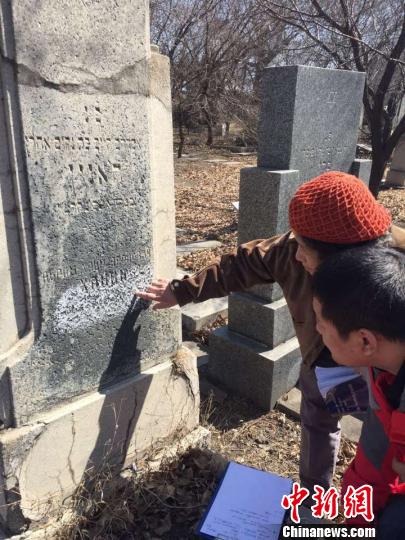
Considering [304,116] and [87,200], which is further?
[304,116]

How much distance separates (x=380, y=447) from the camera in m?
1.78

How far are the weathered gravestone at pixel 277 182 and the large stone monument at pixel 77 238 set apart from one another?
0.93m

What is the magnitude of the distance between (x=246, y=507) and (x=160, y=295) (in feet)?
3.19

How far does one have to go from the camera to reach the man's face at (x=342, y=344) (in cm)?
139

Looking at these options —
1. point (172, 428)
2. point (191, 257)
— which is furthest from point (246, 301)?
point (191, 257)

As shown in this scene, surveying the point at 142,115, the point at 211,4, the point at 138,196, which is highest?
the point at 211,4

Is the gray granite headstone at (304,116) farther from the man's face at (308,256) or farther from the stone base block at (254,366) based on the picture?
the man's face at (308,256)

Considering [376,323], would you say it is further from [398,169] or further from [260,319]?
[398,169]

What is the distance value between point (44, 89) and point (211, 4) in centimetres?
1135

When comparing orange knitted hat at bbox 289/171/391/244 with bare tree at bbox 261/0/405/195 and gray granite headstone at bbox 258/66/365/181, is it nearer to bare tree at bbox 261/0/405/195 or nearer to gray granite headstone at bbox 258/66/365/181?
gray granite headstone at bbox 258/66/365/181

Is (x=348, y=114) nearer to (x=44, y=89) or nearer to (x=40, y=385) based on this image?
(x=44, y=89)

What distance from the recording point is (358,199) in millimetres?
Answer: 1520

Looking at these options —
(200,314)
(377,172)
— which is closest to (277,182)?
(200,314)

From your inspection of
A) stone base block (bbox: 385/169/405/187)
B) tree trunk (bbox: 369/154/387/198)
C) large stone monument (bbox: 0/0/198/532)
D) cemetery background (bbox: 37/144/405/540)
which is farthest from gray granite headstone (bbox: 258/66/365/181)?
stone base block (bbox: 385/169/405/187)
